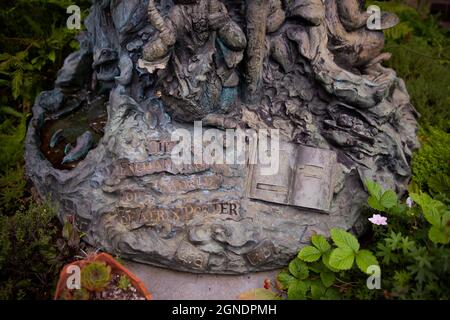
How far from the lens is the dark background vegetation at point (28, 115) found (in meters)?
3.52

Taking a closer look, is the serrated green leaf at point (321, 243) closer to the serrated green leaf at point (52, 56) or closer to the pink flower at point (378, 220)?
the pink flower at point (378, 220)

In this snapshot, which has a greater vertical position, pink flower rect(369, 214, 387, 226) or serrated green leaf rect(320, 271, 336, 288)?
Result: pink flower rect(369, 214, 387, 226)

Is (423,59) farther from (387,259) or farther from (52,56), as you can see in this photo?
(52,56)

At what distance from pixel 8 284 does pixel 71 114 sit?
1.89m

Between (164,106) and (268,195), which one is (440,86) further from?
(164,106)

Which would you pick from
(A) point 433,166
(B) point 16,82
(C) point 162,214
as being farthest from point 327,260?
(B) point 16,82

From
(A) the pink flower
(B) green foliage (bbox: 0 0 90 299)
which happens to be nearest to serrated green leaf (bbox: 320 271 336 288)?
(A) the pink flower

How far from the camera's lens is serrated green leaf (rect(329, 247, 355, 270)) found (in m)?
3.31

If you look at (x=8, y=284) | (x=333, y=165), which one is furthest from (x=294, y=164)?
(x=8, y=284)

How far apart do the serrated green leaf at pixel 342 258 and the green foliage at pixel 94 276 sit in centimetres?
150

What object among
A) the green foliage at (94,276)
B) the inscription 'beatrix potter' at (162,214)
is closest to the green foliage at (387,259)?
the inscription 'beatrix potter' at (162,214)

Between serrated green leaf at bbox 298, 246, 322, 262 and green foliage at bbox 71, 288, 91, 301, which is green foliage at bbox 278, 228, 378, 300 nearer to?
serrated green leaf at bbox 298, 246, 322, 262

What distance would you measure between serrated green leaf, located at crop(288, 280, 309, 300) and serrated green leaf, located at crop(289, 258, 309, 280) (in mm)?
47

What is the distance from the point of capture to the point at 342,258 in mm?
3348
